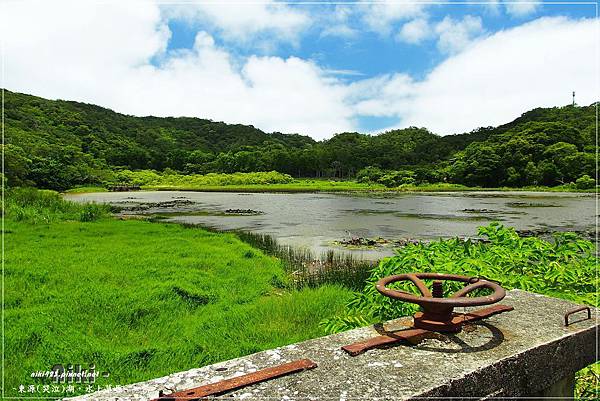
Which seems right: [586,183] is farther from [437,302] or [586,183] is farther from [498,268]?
[437,302]

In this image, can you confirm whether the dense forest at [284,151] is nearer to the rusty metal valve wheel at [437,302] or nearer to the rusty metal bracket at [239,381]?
the rusty metal bracket at [239,381]

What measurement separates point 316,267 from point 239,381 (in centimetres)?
963

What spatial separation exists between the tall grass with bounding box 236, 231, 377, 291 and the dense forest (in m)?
28.1

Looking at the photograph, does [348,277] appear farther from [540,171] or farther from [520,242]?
[540,171]

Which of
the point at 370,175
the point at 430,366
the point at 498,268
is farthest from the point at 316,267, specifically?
the point at 370,175

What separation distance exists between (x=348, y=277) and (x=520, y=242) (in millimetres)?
5091

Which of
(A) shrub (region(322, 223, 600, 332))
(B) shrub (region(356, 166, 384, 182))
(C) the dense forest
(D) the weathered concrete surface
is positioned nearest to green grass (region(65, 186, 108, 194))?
(C) the dense forest

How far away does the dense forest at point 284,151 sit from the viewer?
69.4m

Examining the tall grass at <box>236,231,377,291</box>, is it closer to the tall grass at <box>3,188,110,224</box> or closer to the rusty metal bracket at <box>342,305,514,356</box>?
the rusty metal bracket at <box>342,305,514,356</box>

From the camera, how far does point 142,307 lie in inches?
268

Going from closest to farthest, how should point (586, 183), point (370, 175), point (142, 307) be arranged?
point (142, 307)
point (586, 183)
point (370, 175)

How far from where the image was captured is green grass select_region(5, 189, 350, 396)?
5094 mm

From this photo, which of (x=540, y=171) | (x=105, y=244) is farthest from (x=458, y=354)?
(x=540, y=171)

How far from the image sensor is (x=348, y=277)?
9633 mm
